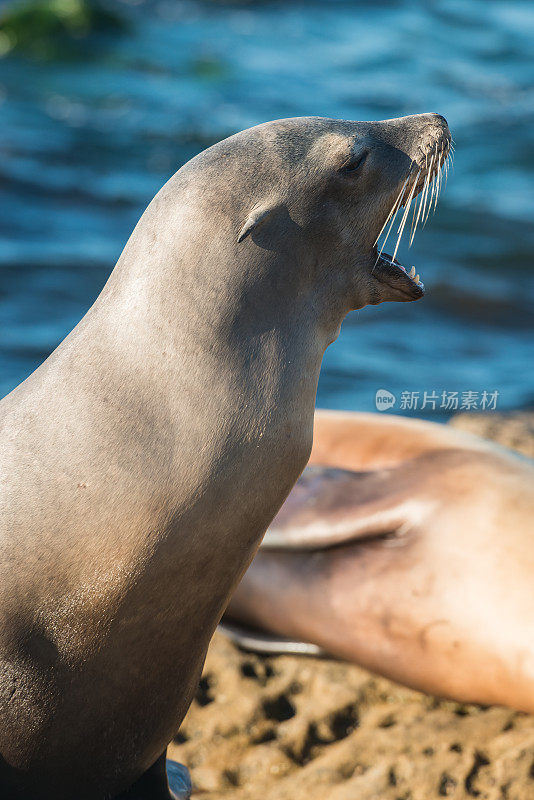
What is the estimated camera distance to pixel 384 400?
6773mm

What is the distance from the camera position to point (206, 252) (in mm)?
Result: 2666

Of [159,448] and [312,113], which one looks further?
[312,113]

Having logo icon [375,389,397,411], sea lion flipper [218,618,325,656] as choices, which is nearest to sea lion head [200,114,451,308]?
sea lion flipper [218,618,325,656]

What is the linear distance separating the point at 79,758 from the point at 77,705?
176mm

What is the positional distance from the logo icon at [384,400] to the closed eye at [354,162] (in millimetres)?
3852

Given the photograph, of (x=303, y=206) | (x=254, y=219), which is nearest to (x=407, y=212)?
(x=303, y=206)

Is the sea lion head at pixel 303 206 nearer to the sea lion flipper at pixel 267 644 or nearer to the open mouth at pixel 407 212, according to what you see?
the open mouth at pixel 407 212

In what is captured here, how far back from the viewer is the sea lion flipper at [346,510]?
14.0ft

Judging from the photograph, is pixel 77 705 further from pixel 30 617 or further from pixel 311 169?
pixel 311 169

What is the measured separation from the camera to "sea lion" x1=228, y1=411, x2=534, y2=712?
3986 millimetres

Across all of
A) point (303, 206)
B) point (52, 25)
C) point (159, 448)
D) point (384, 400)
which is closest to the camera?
point (159, 448)

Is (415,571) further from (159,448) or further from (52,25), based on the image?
(52,25)

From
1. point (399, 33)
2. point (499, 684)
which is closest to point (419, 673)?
point (499, 684)

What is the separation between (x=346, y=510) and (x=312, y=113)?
7844 millimetres
